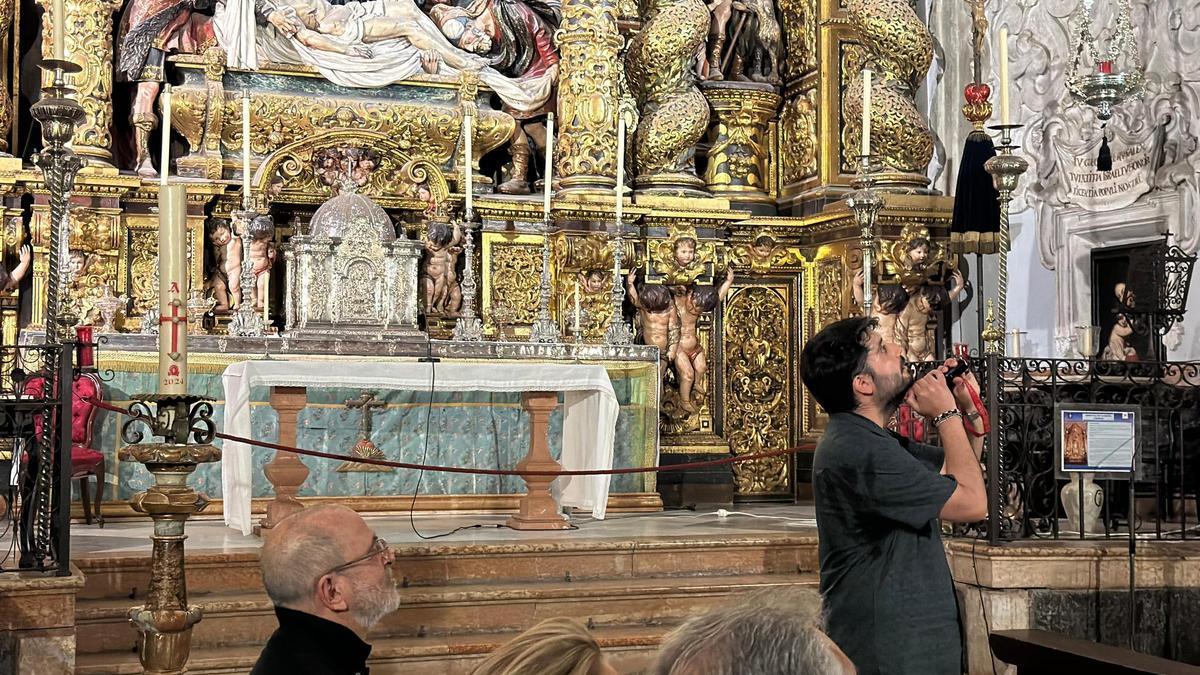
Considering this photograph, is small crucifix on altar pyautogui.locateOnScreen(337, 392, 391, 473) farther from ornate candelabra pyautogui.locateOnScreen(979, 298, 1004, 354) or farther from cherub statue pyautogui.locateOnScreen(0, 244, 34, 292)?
ornate candelabra pyautogui.locateOnScreen(979, 298, 1004, 354)

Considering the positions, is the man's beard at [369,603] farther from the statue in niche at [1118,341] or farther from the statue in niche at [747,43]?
the statue in niche at [747,43]

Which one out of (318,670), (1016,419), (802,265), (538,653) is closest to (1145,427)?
(1016,419)

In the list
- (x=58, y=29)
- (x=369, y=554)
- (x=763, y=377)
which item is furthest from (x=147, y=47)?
(x=369, y=554)

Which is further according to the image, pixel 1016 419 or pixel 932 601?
pixel 1016 419

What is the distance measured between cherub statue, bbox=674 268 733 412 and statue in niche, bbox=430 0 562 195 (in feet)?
5.00

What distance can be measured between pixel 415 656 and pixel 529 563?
3.65ft

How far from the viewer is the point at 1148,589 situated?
730 cm

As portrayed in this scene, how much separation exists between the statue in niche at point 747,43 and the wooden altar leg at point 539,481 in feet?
14.5

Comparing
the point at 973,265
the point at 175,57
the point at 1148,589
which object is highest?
the point at 175,57

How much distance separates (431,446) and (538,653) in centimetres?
757

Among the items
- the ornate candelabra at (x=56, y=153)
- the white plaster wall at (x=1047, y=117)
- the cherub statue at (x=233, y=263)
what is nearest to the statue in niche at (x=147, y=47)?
the cherub statue at (x=233, y=263)

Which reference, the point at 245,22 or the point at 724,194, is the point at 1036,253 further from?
the point at 245,22

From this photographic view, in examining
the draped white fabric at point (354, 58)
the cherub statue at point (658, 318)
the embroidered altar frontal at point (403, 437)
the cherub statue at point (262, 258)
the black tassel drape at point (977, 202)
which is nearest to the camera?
the embroidered altar frontal at point (403, 437)

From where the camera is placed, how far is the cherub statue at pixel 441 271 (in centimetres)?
1063
